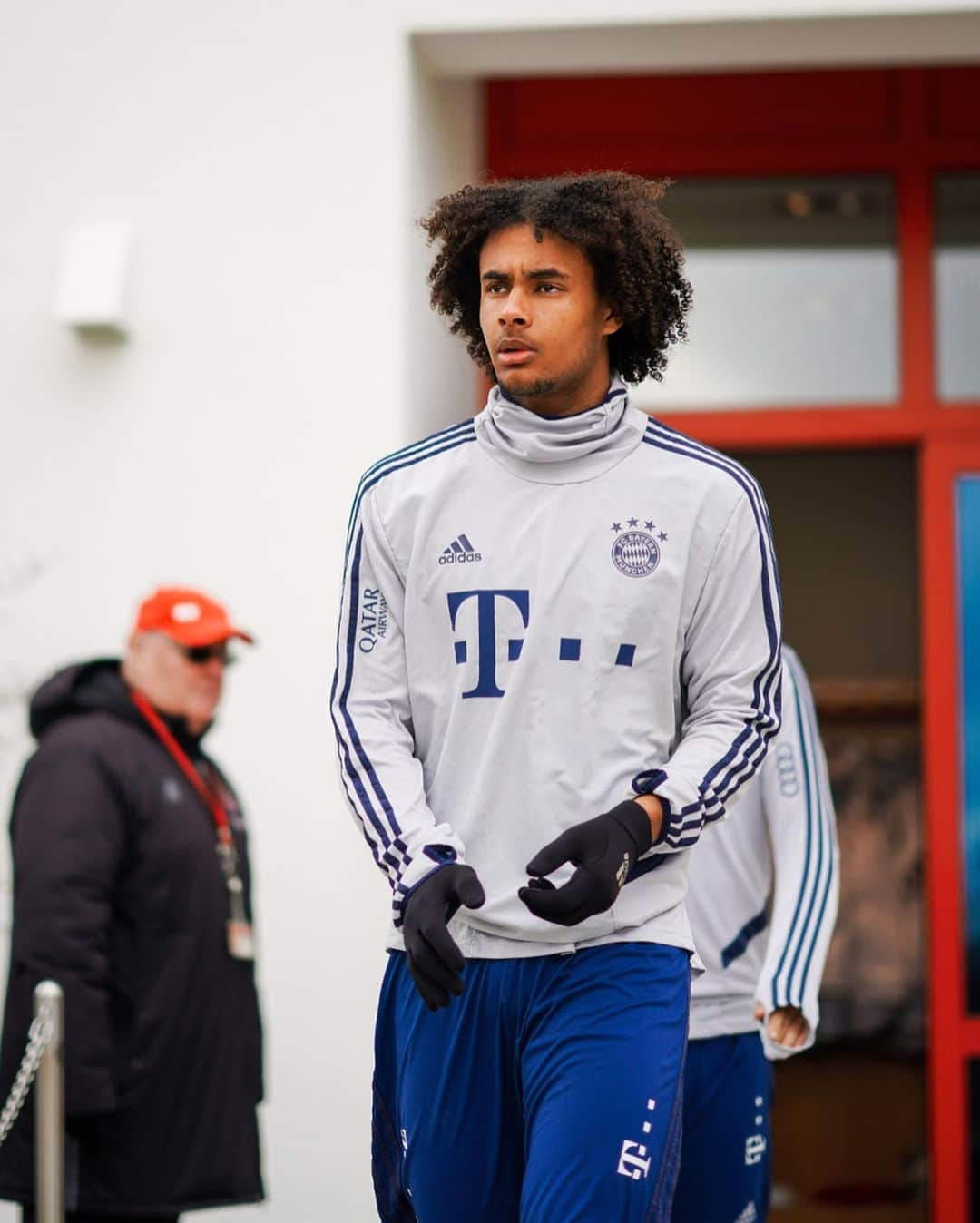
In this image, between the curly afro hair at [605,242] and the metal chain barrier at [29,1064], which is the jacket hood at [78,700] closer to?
the metal chain barrier at [29,1064]

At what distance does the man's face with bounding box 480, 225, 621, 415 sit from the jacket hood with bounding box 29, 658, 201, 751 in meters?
2.17

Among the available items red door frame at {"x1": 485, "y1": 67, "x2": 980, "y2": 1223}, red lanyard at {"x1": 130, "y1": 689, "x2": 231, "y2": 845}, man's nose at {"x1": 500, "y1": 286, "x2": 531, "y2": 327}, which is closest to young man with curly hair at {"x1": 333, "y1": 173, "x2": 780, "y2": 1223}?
man's nose at {"x1": 500, "y1": 286, "x2": 531, "y2": 327}

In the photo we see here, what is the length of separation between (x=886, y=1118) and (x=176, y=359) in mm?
5082

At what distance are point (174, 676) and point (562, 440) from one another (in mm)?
2275

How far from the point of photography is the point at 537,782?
3.09 metres

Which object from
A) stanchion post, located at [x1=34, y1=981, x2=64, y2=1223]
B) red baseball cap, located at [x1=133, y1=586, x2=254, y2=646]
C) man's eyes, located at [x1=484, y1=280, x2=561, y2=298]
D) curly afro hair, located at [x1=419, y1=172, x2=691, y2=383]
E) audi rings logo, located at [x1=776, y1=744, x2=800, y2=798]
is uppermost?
curly afro hair, located at [x1=419, y1=172, x2=691, y2=383]

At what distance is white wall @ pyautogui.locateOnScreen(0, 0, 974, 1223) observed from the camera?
19.7ft

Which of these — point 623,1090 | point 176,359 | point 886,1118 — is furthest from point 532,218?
point 886,1118

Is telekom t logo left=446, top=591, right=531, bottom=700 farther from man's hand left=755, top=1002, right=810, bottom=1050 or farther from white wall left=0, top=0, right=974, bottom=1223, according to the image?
white wall left=0, top=0, right=974, bottom=1223

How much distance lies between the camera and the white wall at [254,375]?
6.01m

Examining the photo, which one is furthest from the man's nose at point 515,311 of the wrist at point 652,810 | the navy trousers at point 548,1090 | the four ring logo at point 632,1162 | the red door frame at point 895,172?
the red door frame at point 895,172

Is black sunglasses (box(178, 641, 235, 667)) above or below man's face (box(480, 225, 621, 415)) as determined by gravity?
below

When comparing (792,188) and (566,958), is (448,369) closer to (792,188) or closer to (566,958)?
(792,188)

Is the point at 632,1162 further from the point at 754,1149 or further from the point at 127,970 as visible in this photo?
the point at 127,970
